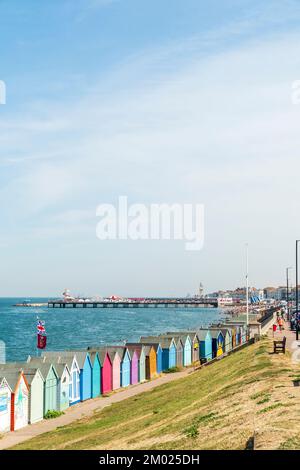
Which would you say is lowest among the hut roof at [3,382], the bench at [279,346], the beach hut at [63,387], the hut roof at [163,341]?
the beach hut at [63,387]

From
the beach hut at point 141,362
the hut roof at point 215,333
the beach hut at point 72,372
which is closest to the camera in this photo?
the beach hut at point 72,372

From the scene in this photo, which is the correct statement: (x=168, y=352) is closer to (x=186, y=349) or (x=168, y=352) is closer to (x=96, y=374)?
(x=186, y=349)

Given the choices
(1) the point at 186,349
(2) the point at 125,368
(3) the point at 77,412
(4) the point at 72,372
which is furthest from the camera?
(1) the point at 186,349

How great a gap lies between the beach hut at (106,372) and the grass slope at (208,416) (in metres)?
3.50

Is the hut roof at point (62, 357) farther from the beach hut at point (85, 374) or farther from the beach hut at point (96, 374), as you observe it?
the beach hut at point (96, 374)

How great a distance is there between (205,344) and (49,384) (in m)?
22.7

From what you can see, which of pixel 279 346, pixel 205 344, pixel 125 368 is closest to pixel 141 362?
pixel 125 368

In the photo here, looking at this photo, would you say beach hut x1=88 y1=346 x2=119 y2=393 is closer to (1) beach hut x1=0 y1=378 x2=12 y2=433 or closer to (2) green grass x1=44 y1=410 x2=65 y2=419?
(2) green grass x1=44 y1=410 x2=65 y2=419

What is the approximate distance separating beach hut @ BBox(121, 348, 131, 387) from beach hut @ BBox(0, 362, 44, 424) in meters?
9.80

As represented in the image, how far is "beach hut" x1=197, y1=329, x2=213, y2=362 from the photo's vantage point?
5091 cm

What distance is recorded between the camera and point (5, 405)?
88.7ft

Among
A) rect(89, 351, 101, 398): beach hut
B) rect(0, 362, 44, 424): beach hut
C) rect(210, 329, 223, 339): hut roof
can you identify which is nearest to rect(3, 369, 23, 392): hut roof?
rect(0, 362, 44, 424): beach hut

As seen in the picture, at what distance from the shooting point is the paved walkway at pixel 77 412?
25880mm

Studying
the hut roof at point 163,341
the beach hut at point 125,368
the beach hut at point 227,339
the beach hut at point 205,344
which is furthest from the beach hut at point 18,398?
the beach hut at point 227,339
